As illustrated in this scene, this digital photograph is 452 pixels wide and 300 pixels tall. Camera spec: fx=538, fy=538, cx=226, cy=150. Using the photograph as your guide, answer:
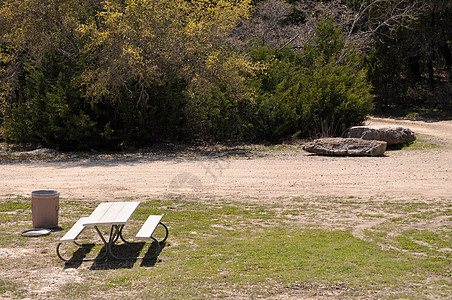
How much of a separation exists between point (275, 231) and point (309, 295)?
8.02 ft

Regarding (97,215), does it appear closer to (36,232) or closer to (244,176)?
(36,232)

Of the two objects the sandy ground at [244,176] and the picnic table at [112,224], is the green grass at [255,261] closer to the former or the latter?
the picnic table at [112,224]

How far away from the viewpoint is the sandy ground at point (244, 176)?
34.2 feet

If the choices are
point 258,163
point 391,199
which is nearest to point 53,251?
point 391,199

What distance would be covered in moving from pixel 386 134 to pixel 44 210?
11508 millimetres

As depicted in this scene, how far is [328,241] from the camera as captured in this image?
7090 mm

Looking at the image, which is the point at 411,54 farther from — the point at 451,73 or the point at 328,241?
the point at 328,241

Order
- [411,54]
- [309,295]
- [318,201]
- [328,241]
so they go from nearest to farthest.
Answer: [309,295], [328,241], [318,201], [411,54]

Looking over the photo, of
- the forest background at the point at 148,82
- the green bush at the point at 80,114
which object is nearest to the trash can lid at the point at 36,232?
the forest background at the point at 148,82

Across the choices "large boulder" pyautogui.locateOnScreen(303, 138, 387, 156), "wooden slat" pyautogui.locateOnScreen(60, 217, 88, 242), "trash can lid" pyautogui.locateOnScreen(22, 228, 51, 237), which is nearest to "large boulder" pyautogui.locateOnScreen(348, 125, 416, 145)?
"large boulder" pyautogui.locateOnScreen(303, 138, 387, 156)

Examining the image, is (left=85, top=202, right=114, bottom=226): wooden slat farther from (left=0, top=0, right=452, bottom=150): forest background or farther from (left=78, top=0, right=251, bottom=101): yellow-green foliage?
(left=0, top=0, right=452, bottom=150): forest background

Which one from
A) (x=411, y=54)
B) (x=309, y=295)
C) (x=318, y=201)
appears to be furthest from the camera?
(x=411, y=54)

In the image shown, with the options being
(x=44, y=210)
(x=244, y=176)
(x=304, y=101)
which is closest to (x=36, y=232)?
(x=44, y=210)

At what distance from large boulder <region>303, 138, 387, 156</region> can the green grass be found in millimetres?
6438
